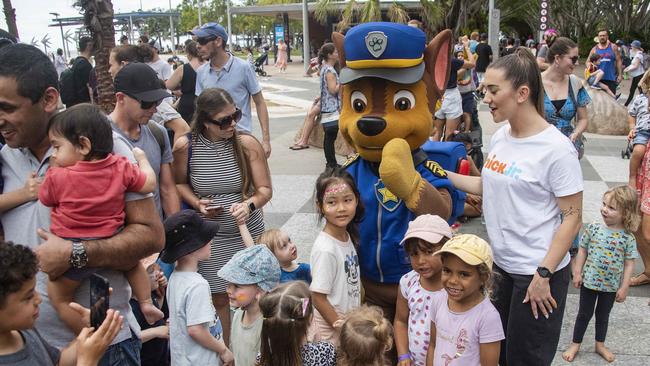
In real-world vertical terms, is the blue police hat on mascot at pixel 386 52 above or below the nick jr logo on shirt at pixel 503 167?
above

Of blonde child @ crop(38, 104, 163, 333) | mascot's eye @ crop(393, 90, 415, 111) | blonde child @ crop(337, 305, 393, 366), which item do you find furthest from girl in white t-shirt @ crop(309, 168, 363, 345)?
blonde child @ crop(38, 104, 163, 333)

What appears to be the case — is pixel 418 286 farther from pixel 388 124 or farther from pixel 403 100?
pixel 403 100

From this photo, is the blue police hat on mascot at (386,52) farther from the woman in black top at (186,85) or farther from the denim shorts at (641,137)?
the woman in black top at (186,85)

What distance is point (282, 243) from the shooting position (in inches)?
135

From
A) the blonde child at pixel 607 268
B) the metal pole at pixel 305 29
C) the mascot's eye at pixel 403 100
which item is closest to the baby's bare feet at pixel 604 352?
the blonde child at pixel 607 268

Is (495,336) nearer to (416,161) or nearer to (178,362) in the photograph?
(416,161)

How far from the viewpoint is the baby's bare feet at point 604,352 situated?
366cm

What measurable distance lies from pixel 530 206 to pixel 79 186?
73.5 inches

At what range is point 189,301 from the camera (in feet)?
8.80

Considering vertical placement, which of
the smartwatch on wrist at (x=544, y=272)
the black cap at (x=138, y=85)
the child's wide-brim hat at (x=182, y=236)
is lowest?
the smartwatch on wrist at (x=544, y=272)

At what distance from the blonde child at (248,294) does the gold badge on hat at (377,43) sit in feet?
3.85

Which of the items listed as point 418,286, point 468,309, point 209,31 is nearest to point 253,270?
point 418,286

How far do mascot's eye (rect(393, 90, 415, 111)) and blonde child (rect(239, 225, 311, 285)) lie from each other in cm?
103

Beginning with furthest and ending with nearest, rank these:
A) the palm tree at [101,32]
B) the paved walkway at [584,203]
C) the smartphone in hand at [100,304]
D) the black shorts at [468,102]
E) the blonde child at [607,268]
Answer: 1. the black shorts at [468,102]
2. the palm tree at [101,32]
3. the paved walkway at [584,203]
4. the blonde child at [607,268]
5. the smartphone in hand at [100,304]
